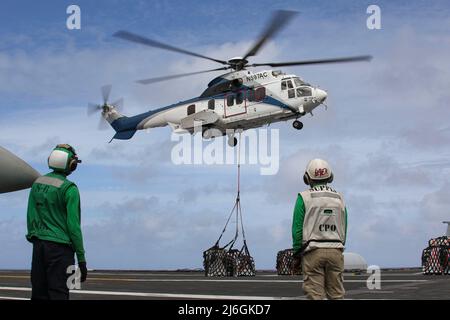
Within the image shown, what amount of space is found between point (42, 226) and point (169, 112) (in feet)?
106

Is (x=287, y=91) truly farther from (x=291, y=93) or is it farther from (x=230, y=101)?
(x=230, y=101)

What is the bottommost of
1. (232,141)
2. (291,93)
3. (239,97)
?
(232,141)

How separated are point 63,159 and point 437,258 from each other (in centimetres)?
2913

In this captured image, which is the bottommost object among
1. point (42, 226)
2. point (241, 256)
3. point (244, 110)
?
point (241, 256)

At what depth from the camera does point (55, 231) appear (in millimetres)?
7793

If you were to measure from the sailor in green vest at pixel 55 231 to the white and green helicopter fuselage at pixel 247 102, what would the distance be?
94.1 ft

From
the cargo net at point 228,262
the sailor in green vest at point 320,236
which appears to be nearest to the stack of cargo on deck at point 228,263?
the cargo net at point 228,262

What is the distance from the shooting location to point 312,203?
7.79 meters

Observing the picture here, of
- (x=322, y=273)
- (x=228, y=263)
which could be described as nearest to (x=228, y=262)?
(x=228, y=263)
